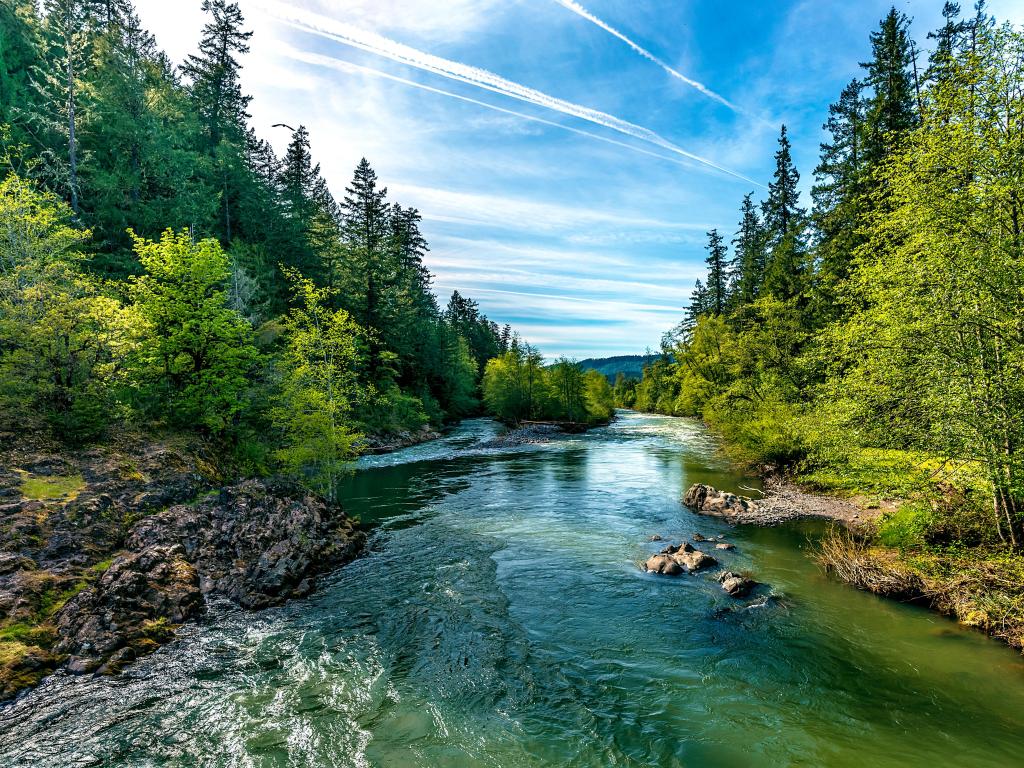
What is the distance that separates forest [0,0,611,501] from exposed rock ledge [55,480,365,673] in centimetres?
351

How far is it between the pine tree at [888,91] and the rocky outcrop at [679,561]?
2877 centimetres

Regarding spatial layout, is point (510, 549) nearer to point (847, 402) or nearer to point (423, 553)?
point (423, 553)

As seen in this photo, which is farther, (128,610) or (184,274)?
(184,274)

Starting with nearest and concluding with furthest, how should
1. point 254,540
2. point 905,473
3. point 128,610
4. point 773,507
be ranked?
point 128,610 → point 905,473 → point 254,540 → point 773,507

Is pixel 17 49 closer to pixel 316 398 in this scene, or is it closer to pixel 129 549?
pixel 316 398

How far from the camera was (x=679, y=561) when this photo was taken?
50.6 feet

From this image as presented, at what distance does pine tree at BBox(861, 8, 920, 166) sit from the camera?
28469 millimetres

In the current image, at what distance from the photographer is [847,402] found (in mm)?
14102

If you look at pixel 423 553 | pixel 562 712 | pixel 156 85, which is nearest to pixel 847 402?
pixel 562 712

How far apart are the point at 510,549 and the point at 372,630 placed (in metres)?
6.74

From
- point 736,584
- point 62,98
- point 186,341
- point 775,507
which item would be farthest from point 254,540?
point 62,98

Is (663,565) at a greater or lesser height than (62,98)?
lesser

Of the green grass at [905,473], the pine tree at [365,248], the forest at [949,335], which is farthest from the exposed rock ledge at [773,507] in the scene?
the pine tree at [365,248]

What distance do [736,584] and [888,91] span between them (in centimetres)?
3615
